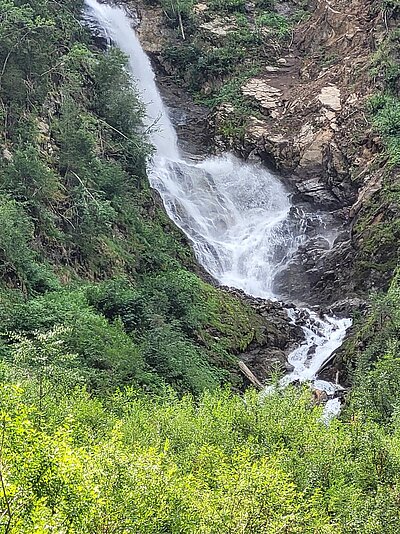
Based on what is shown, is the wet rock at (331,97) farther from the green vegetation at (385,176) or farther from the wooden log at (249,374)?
the wooden log at (249,374)

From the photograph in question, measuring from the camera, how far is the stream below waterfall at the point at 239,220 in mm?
26109

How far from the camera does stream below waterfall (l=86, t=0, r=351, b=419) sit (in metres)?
26.1

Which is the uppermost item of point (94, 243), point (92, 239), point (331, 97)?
point (331, 97)

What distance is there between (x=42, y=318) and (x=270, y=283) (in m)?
15.1

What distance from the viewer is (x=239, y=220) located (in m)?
34.2

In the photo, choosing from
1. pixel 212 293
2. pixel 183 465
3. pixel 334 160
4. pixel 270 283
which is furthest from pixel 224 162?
pixel 183 465

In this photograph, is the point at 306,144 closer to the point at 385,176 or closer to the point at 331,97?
the point at 331,97

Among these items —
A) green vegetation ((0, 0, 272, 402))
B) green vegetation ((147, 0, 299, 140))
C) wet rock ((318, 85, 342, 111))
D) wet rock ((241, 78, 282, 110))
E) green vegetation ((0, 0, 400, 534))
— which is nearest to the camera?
green vegetation ((0, 0, 400, 534))

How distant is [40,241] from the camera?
2203cm

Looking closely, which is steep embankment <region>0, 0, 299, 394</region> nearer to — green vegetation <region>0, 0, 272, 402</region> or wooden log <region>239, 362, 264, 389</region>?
green vegetation <region>0, 0, 272, 402</region>

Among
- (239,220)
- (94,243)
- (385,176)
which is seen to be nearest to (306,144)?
(239,220)

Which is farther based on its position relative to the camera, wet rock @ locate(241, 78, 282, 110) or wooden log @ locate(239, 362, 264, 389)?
wet rock @ locate(241, 78, 282, 110)


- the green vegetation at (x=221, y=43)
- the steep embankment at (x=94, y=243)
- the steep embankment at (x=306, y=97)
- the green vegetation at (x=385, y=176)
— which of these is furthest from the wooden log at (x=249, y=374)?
the green vegetation at (x=221, y=43)

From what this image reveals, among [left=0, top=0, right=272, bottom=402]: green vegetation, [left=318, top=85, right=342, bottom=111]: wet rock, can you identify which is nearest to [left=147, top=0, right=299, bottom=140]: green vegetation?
[left=318, top=85, right=342, bottom=111]: wet rock
